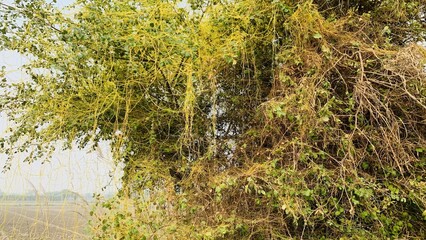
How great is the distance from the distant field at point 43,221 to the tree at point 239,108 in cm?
39

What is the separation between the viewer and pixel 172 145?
2965mm

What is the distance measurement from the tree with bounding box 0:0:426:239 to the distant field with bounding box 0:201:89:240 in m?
0.39

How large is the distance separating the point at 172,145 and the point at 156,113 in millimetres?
303

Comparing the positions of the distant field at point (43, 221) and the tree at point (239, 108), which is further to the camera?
the distant field at point (43, 221)

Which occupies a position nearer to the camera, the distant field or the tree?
the tree

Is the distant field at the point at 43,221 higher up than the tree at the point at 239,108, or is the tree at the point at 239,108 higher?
the tree at the point at 239,108

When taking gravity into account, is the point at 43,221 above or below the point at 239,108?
below

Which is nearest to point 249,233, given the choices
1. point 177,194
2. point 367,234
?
A: point 177,194

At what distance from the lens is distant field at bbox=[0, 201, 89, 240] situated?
9.30 ft

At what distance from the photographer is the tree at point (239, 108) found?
243 centimetres

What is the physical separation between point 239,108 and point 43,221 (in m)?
1.87

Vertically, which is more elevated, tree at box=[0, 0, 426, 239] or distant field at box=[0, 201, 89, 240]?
tree at box=[0, 0, 426, 239]

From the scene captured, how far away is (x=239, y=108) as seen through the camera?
300 cm

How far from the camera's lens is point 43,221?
299cm
